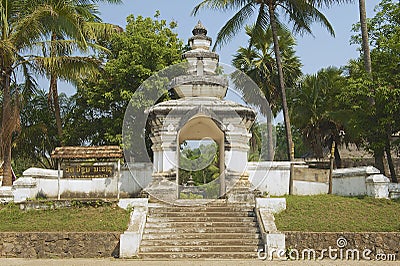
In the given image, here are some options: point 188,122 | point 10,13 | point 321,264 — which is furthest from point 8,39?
point 321,264

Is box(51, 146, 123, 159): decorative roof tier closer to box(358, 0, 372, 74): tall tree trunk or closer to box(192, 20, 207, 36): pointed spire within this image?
box(192, 20, 207, 36): pointed spire

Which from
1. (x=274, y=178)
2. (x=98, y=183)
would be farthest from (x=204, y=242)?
(x=274, y=178)

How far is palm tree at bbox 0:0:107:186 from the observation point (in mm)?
14977

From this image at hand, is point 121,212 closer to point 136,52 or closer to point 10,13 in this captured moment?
Result: point 10,13

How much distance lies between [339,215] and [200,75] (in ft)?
19.5

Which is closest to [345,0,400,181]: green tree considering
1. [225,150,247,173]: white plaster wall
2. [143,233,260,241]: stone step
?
[225,150,247,173]: white plaster wall

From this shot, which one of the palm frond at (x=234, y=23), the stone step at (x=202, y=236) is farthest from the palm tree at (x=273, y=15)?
the stone step at (x=202, y=236)

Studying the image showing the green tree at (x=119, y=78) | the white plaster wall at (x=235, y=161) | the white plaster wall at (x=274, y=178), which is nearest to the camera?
the white plaster wall at (x=235, y=161)

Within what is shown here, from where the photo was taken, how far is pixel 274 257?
10.3 metres

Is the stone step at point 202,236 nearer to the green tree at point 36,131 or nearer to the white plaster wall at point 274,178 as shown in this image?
the white plaster wall at point 274,178

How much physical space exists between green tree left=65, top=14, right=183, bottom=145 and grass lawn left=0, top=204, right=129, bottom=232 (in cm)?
775

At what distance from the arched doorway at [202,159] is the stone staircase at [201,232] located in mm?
1661

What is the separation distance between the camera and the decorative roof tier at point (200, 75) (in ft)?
48.4

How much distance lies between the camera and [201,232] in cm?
1127
